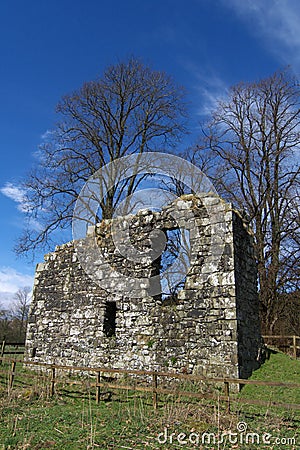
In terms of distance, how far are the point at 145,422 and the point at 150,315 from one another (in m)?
3.03

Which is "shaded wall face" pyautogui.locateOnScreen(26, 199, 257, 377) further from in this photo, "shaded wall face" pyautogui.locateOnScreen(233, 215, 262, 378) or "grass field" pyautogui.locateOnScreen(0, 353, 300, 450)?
"grass field" pyautogui.locateOnScreen(0, 353, 300, 450)

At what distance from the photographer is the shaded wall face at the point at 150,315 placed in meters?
7.40

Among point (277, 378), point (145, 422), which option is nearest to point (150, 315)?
point (277, 378)

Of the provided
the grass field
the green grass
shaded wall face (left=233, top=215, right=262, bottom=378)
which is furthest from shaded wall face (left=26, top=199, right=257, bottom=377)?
the grass field

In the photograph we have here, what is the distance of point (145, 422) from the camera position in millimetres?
5531

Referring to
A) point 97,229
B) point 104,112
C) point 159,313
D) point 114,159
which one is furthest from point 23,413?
point 104,112

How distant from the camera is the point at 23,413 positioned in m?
6.18

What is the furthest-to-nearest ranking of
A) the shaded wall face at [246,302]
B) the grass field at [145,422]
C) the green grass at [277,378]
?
the shaded wall face at [246,302] → the green grass at [277,378] → the grass field at [145,422]

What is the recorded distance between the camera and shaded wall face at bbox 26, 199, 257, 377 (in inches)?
291

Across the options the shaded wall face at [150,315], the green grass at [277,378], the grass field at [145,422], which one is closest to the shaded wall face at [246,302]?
the shaded wall face at [150,315]

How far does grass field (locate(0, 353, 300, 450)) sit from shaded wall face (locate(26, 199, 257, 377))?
92 cm

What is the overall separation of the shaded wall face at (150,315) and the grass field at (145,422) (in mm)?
922

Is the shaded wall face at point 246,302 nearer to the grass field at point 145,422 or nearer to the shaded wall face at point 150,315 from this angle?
the shaded wall face at point 150,315

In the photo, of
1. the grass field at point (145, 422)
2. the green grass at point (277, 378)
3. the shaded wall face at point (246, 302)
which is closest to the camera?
the grass field at point (145, 422)
